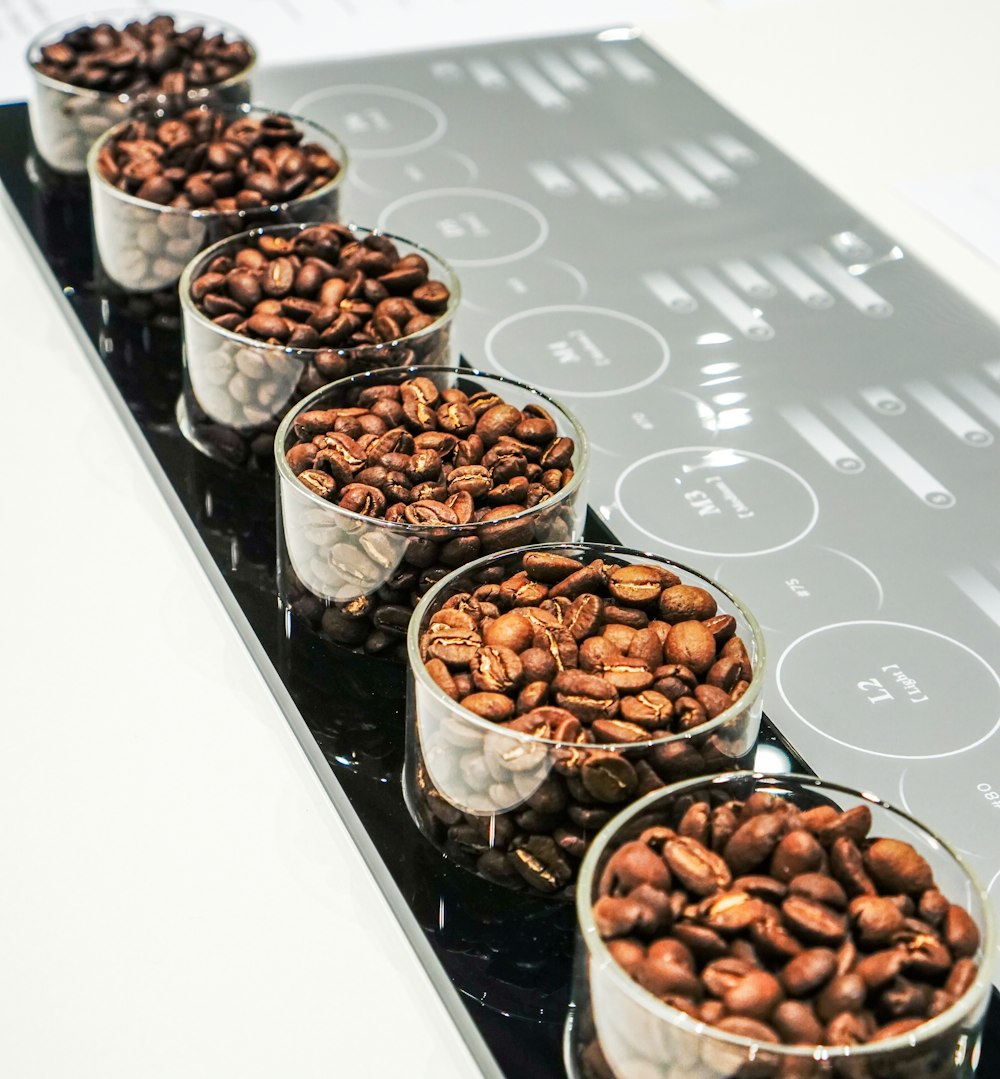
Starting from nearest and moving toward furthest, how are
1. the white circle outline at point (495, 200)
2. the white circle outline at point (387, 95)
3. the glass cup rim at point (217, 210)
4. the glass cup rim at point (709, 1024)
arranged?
the glass cup rim at point (709, 1024) < the glass cup rim at point (217, 210) < the white circle outline at point (495, 200) < the white circle outline at point (387, 95)

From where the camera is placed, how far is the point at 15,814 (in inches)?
28.0

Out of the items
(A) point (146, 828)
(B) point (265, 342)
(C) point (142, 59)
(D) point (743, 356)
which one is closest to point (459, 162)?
(C) point (142, 59)

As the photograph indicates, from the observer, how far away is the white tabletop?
62 cm

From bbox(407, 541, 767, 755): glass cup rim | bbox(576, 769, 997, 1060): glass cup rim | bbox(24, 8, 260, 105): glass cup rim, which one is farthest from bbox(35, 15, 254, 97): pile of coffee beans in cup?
bbox(576, 769, 997, 1060): glass cup rim

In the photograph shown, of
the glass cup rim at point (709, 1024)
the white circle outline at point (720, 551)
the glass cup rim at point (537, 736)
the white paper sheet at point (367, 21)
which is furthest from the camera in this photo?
the white paper sheet at point (367, 21)

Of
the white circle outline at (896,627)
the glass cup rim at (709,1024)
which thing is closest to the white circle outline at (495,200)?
the white circle outline at (896,627)

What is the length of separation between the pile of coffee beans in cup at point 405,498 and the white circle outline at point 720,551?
0.09 meters

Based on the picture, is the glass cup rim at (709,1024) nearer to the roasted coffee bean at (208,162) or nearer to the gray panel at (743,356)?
the gray panel at (743,356)

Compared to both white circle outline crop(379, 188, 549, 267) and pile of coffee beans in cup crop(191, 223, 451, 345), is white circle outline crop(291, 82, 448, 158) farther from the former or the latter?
pile of coffee beans in cup crop(191, 223, 451, 345)

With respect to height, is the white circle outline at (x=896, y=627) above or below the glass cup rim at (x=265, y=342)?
below

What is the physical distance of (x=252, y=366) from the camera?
0.87 meters

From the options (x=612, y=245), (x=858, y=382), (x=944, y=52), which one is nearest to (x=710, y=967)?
(x=858, y=382)

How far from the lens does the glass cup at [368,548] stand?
0.73 metres

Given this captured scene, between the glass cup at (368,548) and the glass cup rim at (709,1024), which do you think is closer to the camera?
the glass cup rim at (709,1024)
